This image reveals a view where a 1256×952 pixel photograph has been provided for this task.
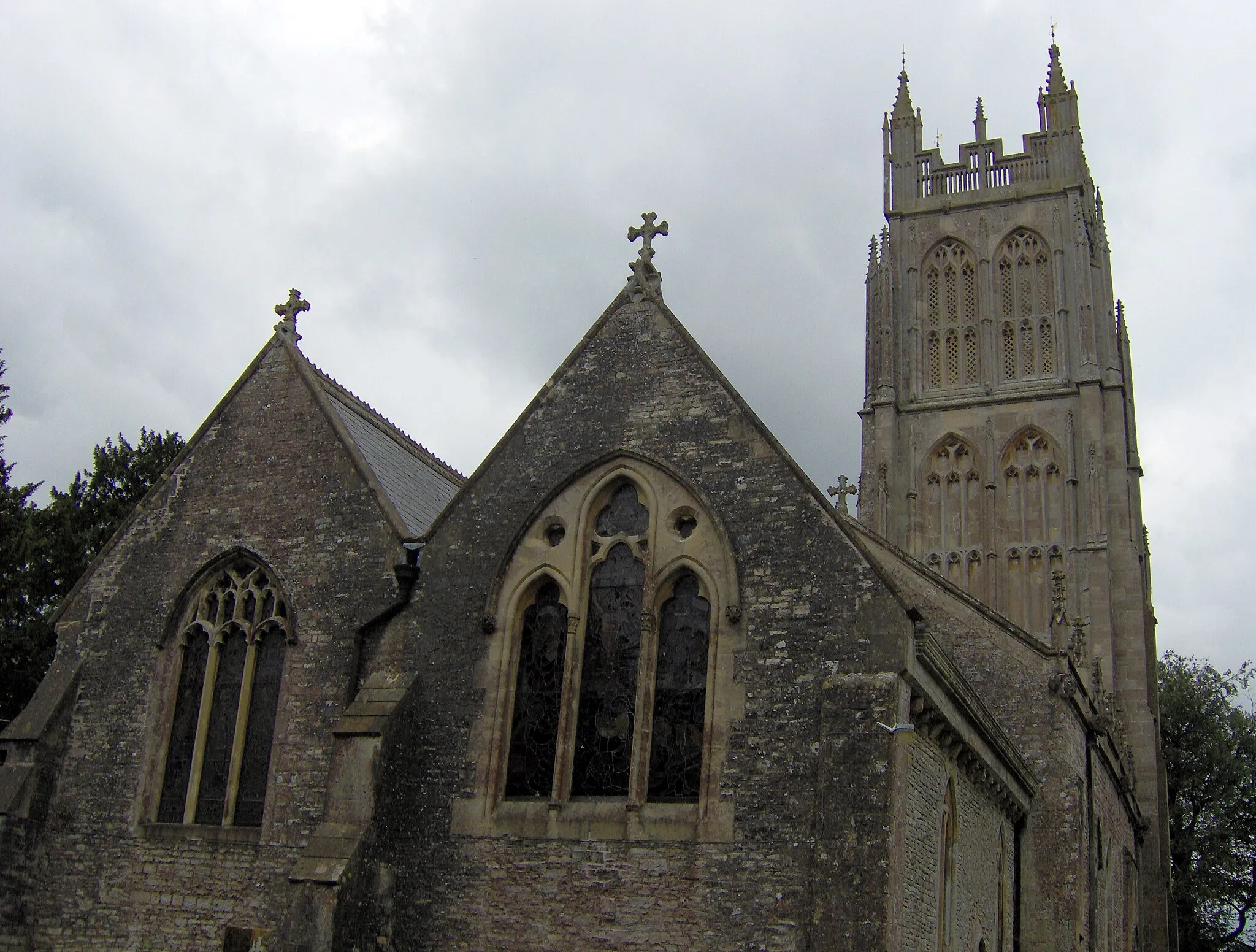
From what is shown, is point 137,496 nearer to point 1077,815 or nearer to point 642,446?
point 642,446

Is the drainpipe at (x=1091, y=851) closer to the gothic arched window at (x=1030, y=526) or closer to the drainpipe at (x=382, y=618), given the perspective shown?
the drainpipe at (x=382, y=618)

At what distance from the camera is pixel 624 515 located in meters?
16.4

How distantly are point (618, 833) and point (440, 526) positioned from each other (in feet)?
15.6

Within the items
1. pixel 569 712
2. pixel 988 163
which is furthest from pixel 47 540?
pixel 988 163

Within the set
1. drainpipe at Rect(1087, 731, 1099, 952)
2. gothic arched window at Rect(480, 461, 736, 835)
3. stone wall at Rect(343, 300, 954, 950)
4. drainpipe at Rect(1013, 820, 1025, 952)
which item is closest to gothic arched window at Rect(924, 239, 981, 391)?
drainpipe at Rect(1087, 731, 1099, 952)

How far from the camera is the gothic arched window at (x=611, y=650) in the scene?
49.0 ft

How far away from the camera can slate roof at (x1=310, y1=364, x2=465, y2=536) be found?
63.1ft

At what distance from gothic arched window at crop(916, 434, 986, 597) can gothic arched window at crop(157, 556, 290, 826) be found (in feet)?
98.5

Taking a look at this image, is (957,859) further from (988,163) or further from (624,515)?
(988,163)

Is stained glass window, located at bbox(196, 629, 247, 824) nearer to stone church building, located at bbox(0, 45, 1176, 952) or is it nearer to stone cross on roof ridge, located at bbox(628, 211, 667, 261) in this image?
stone church building, located at bbox(0, 45, 1176, 952)

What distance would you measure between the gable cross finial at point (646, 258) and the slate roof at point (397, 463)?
4557 millimetres

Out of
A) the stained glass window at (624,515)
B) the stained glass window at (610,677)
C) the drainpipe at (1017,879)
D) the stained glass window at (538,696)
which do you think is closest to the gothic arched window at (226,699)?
the stained glass window at (538,696)

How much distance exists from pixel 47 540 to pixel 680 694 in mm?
18294

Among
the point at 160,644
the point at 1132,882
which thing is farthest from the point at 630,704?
the point at 1132,882
